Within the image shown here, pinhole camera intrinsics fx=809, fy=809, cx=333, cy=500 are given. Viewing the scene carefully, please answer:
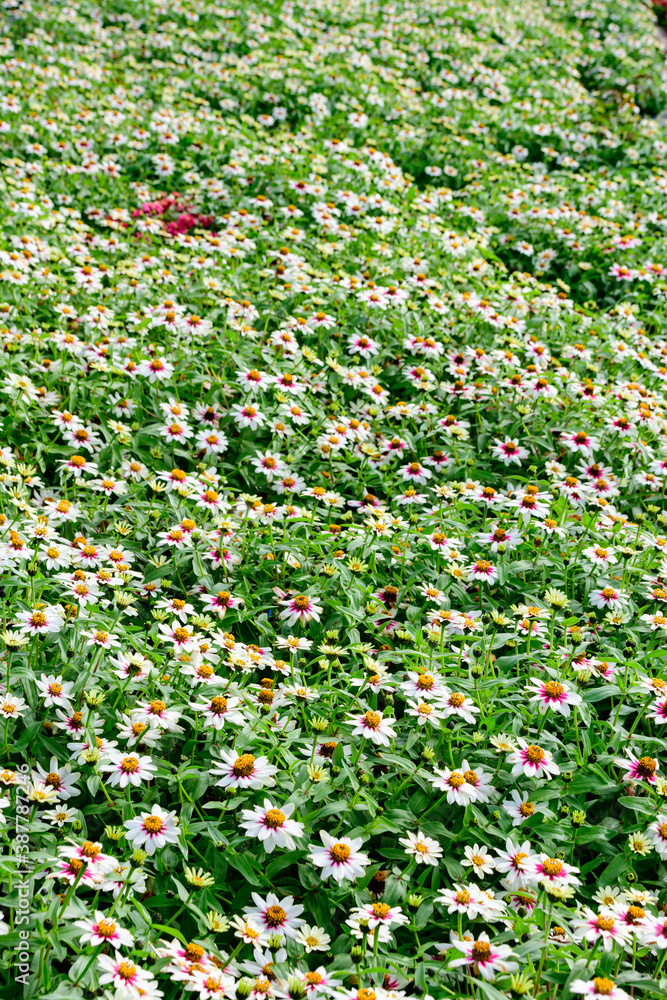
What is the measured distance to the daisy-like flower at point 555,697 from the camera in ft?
8.65

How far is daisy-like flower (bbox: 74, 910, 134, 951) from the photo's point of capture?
191cm

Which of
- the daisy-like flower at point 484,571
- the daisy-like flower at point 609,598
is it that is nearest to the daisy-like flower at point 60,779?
the daisy-like flower at point 484,571

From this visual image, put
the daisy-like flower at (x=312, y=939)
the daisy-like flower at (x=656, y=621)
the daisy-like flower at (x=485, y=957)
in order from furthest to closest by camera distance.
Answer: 1. the daisy-like flower at (x=656, y=621)
2. the daisy-like flower at (x=312, y=939)
3. the daisy-like flower at (x=485, y=957)

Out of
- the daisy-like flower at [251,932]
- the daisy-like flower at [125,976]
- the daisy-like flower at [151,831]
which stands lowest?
the daisy-like flower at [251,932]

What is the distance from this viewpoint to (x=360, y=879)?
7.50 ft

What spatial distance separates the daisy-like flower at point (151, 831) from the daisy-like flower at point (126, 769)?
12 cm

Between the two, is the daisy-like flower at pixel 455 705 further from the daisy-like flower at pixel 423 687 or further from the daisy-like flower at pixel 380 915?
the daisy-like flower at pixel 380 915

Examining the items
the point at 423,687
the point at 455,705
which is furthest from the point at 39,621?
the point at 455,705

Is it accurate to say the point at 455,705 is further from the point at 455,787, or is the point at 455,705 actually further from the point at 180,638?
the point at 180,638

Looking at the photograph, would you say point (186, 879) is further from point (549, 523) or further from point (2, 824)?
point (549, 523)

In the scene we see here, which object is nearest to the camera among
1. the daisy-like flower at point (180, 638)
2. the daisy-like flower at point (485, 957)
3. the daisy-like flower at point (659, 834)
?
the daisy-like flower at point (485, 957)

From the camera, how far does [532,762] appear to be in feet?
8.16

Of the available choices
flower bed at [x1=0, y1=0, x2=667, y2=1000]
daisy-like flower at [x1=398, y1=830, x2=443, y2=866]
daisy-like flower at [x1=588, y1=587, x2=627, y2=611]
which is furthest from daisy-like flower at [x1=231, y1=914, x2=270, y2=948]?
daisy-like flower at [x1=588, y1=587, x2=627, y2=611]

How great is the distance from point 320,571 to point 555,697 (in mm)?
1077
